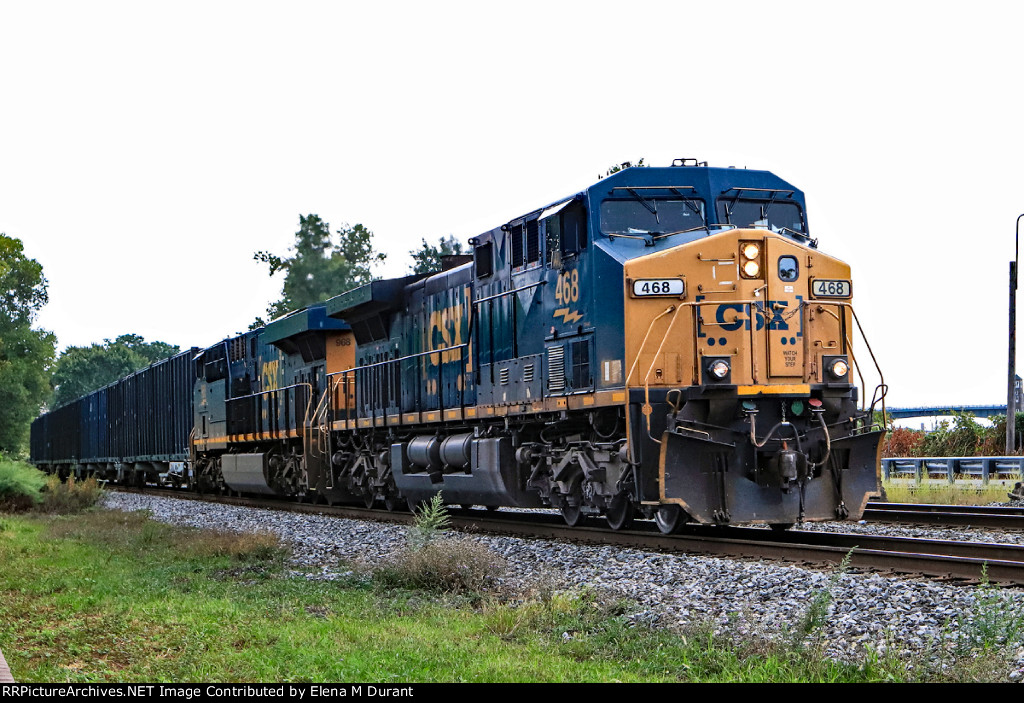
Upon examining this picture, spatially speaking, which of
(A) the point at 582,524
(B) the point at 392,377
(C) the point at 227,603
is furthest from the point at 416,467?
(C) the point at 227,603

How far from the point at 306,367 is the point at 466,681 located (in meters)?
16.0

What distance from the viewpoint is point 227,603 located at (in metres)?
8.31

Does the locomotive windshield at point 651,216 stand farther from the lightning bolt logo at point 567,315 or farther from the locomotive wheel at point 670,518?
the locomotive wheel at point 670,518

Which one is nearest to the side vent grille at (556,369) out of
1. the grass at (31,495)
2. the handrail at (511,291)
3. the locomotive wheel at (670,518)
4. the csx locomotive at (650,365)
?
→ the csx locomotive at (650,365)

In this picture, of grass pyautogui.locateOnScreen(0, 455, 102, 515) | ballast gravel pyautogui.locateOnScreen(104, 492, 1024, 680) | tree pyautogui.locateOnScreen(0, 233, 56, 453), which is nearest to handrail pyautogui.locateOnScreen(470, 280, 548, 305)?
ballast gravel pyautogui.locateOnScreen(104, 492, 1024, 680)

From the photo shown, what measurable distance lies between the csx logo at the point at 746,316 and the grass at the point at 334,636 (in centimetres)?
373

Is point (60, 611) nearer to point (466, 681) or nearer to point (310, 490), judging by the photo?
point (466, 681)

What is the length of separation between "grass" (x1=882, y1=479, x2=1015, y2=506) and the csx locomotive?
7220 mm

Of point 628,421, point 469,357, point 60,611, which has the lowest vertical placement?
point 60,611

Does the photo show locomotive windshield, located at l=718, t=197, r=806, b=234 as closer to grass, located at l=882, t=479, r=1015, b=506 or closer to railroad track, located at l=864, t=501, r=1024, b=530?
railroad track, located at l=864, t=501, r=1024, b=530

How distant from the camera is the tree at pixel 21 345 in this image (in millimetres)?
44094

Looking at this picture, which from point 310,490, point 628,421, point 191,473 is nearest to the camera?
point 628,421

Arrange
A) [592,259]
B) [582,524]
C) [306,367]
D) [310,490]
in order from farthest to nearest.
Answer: [306,367] → [310,490] → [582,524] → [592,259]

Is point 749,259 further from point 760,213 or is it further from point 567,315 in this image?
point 567,315
